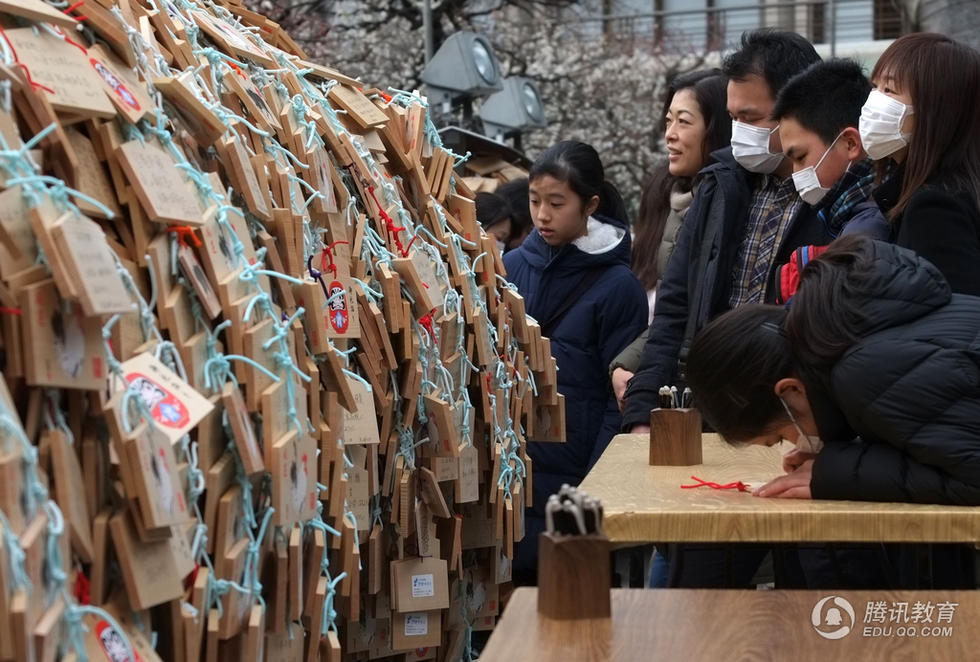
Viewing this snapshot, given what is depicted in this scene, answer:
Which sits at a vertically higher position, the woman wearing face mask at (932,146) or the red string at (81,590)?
the woman wearing face mask at (932,146)

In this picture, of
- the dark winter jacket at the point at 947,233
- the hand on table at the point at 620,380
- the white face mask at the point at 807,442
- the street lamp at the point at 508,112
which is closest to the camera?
the white face mask at the point at 807,442

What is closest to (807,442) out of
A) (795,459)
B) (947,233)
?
(795,459)

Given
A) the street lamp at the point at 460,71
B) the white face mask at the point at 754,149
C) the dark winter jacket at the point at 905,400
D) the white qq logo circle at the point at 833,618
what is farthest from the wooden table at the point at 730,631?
the street lamp at the point at 460,71

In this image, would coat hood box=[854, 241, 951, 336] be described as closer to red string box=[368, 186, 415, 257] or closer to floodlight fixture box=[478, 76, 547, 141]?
red string box=[368, 186, 415, 257]

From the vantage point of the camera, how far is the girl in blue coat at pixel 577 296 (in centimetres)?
A: 504

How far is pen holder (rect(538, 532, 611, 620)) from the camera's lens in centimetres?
237

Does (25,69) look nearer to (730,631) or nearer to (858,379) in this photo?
(730,631)

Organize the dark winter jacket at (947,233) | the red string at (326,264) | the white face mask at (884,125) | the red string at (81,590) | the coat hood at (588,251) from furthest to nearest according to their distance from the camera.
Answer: the coat hood at (588,251)
the white face mask at (884,125)
the dark winter jacket at (947,233)
the red string at (326,264)
the red string at (81,590)

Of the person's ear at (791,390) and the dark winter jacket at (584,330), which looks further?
the dark winter jacket at (584,330)

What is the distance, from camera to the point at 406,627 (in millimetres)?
3588

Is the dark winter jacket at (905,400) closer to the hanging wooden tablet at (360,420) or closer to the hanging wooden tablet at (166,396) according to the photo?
the hanging wooden tablet at (360,420)

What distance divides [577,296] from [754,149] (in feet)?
3.40

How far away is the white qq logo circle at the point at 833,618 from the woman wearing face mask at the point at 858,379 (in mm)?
351

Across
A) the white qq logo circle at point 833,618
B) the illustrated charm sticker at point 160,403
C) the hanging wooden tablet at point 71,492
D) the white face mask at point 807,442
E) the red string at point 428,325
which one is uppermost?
the illustrated charm sticker at point 160,403
